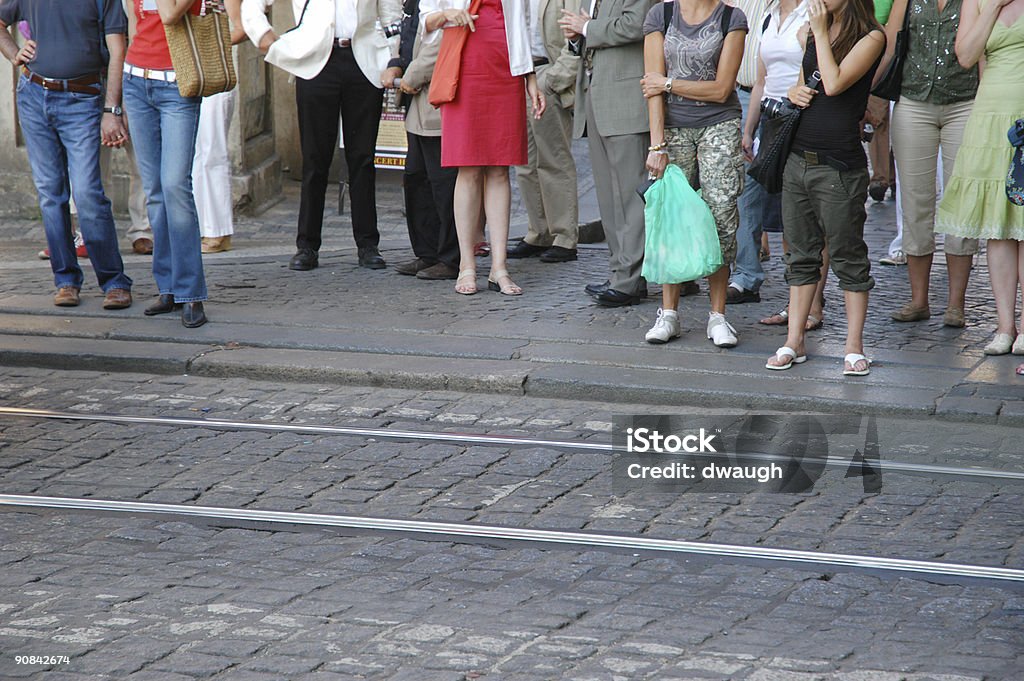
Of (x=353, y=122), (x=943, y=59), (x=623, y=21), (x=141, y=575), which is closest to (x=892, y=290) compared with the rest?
(x=943, y=59)

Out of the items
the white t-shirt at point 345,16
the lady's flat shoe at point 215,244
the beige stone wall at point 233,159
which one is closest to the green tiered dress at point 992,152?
the white t-shirt at point 345,16

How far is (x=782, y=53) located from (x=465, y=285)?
2.27 metres

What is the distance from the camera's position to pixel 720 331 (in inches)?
281

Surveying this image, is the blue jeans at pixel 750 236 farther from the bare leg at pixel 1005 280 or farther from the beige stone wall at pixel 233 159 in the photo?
the beige stone wall at pixel 233 159

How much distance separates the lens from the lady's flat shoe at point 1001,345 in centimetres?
695

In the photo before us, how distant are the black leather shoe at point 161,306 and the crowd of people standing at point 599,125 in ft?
0.05

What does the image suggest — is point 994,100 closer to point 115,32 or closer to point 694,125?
point 694,125

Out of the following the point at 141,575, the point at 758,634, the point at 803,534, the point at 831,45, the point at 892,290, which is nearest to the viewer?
the point at 758,634

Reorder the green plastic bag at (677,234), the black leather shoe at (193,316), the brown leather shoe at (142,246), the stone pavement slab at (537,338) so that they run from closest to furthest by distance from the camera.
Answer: the stone pavement slab at (537,338) → the green plastic bag at (677,234) → the black leather shoe at (193,316) → the brown leather shoe at (142,246)

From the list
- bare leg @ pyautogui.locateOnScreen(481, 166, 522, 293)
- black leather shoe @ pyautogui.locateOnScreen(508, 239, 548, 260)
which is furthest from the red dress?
black leather shoe @ pyautogui.locateOnScreen(508, 239, 548, 260)

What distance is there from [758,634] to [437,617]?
3.01ft

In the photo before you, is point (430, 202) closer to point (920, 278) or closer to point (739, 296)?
point (739, 296)

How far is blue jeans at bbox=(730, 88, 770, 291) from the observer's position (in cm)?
812

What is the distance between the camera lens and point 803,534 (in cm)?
481
